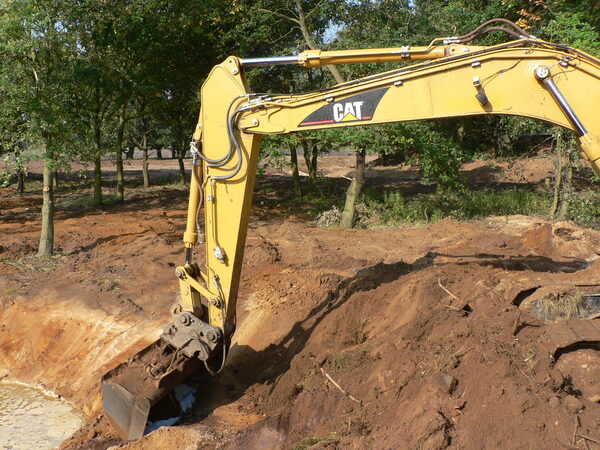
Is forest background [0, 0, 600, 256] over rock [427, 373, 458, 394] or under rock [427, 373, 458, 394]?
over

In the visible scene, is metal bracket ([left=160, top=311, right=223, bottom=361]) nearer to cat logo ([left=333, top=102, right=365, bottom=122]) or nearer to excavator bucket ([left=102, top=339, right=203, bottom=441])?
excavator bucket ([left=102, top=339, right=203, bottom=441])

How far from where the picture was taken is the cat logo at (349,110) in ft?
20.1

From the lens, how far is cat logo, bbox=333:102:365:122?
6195 mm

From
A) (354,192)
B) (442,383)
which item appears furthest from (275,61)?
(354,192)

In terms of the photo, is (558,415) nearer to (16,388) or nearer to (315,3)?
(16,388)

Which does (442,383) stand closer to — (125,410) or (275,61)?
A: (275,61)

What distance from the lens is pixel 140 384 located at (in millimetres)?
7441

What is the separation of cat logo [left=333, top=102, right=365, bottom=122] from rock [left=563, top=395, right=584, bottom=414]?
132 inches

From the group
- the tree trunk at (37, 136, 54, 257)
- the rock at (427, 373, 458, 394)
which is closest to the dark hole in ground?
the rock at (427, 373, 458, 394)

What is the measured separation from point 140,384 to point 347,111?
4280 mm

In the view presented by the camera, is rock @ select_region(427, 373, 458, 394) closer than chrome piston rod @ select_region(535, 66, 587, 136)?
No

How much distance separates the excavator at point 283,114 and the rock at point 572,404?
207 cm

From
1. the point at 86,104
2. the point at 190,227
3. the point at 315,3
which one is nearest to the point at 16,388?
the point at 190,227

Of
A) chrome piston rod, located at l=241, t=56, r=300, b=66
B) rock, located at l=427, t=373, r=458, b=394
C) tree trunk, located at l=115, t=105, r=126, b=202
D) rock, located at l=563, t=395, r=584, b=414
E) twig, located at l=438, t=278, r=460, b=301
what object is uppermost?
chrome piston rod, located at l=241, t=56, r=300, b=66
